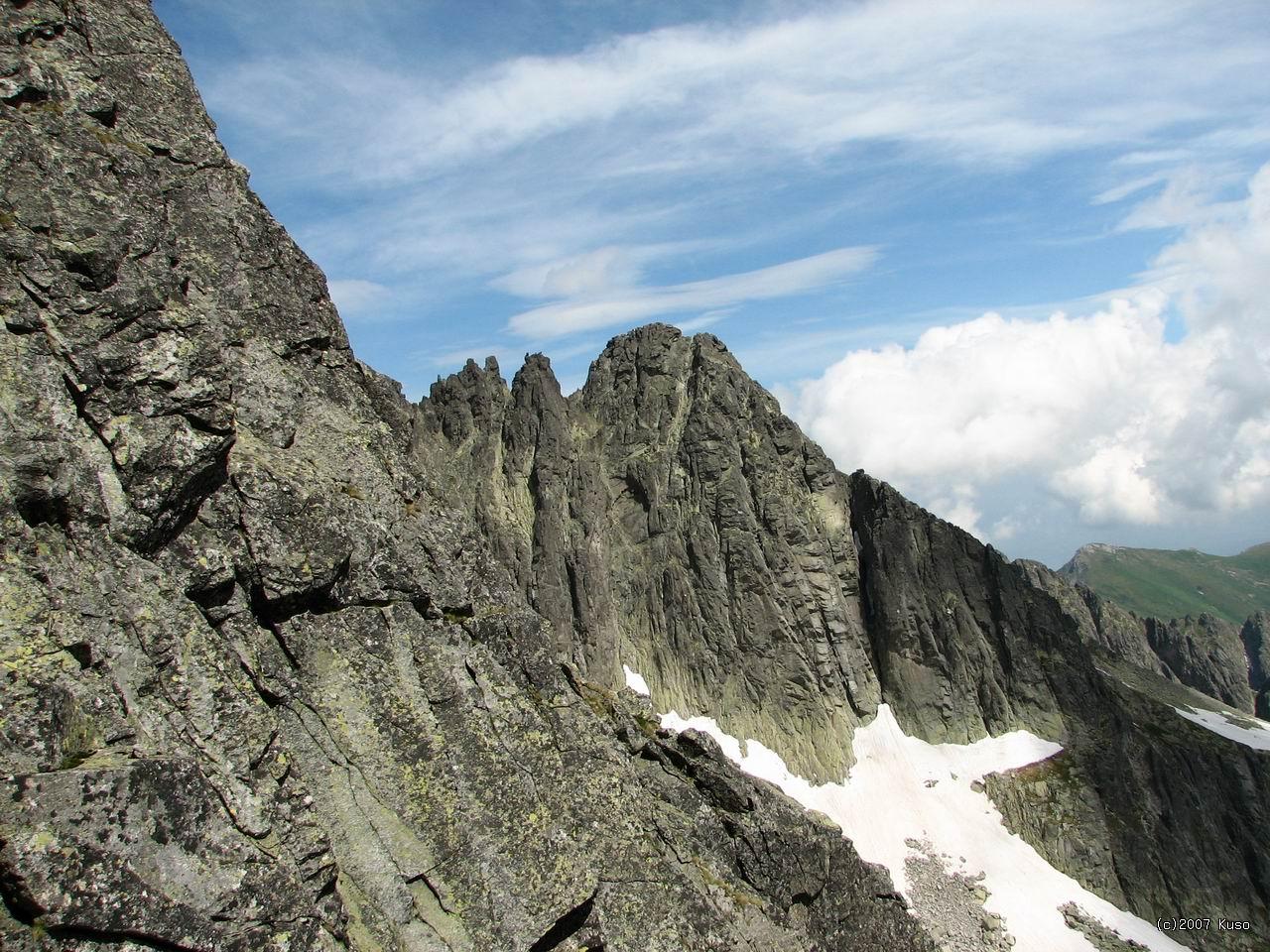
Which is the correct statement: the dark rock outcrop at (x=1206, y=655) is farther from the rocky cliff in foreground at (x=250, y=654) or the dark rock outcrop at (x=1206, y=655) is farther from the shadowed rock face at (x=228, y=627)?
the shadowed rock face at (x=228, y=627)

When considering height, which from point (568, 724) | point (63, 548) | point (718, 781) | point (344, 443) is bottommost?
point (718, 781)

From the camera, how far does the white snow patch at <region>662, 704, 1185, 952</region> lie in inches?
2901

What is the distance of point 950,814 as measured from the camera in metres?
86.6

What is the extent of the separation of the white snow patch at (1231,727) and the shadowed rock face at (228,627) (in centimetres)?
11611

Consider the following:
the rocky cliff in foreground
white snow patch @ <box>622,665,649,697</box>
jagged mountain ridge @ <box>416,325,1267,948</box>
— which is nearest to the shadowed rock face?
the rocky cliff in foreground

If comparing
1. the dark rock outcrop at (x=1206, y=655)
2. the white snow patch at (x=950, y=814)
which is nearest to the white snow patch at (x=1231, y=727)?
the white snow patch at (x=950, y=814)

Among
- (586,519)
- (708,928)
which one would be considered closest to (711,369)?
(586,519)

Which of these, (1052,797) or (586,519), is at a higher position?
(586,519)

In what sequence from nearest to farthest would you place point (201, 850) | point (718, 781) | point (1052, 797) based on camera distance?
point (201, 850) < point (718, 781) < point (1052, 797)

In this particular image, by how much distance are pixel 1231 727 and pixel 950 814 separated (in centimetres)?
5583

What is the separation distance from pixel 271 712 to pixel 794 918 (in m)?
17.0

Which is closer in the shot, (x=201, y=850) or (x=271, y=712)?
(x=201, y=850)

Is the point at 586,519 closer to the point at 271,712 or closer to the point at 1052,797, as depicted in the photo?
the point at 1052,797

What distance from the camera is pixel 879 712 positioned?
102 m
